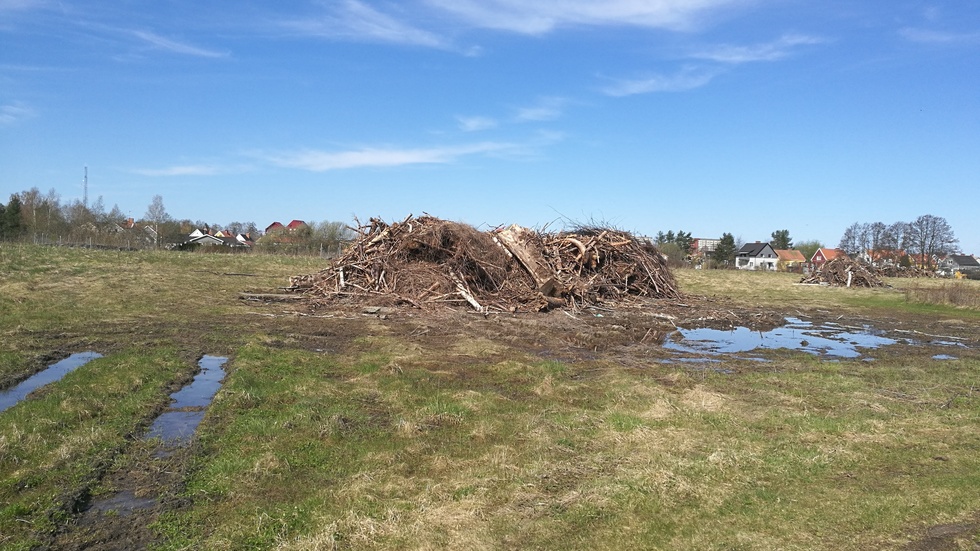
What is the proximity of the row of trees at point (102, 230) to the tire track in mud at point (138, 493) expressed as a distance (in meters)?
38.1

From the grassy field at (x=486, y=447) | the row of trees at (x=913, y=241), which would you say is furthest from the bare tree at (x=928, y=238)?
the grassy field at (x=486, y=447)

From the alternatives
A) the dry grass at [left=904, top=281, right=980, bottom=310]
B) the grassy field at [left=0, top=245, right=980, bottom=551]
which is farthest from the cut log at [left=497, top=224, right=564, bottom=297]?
the dry grass at [left=904, top=281, right=980, bottom=310]

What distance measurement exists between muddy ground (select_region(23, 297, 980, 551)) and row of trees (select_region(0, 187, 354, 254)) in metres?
28.2

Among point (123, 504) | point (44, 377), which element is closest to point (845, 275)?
point (44, 377)

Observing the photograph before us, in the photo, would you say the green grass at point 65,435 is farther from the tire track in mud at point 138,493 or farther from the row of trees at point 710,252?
the row of trees at point 710,252

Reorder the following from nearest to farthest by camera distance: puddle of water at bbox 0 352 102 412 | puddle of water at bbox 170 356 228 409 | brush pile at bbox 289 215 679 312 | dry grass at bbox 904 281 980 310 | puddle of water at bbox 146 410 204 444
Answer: puddle of water at bbox 146 410 204 444 < puddle of water at bbox 0 352 102 412 < puddle of water at bbox 170 356 228 409 < brush pile at bbox 289 215 679 312 < dry grass at bbox 904 281 980 310

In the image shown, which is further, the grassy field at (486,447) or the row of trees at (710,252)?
the row of trees at (710,252)

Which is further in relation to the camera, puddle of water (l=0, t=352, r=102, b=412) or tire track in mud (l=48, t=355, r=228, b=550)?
puddle of water (l=0, t=352, r=102, b=412)

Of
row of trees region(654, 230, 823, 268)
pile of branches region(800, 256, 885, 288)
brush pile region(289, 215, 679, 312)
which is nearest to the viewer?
brush pile region(289, 215, 679, 312)

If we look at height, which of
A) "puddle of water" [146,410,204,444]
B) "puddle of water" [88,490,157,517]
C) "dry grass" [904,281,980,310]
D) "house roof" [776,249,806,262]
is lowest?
"puddle of water" [88,490,157,517]

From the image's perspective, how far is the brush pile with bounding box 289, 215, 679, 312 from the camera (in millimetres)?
19516

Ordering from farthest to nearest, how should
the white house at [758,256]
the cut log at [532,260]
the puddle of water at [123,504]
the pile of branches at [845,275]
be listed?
1. the white house at [758,256]
2. the pile of branches at [845,275]
3. the cut log at [532,260]
4. the puddle of water at [123,504]

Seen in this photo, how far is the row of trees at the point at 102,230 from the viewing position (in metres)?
52.4

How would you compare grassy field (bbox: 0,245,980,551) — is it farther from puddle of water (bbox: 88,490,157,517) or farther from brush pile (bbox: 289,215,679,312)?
brush pile (bbox: 289,215,679,312)
